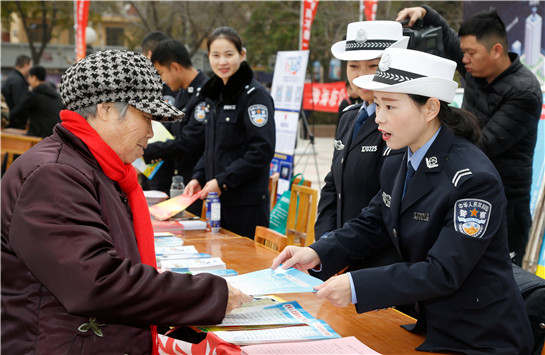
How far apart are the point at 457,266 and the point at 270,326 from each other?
1.74 feet

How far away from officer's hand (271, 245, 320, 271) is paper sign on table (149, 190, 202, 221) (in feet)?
4.86

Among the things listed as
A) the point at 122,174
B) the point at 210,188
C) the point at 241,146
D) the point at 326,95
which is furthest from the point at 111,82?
the point at 326,95

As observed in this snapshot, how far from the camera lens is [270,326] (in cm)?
164

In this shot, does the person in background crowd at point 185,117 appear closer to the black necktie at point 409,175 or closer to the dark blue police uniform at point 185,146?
the dark blue police uniform at point 185,146

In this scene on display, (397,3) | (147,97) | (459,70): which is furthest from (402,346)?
(397,3)

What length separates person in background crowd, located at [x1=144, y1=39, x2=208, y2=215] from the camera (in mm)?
4047

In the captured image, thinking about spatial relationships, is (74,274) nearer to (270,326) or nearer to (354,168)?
(270,326)

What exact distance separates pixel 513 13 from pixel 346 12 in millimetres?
12122

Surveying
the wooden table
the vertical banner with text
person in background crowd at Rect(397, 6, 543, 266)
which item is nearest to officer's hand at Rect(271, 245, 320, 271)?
the wooden table

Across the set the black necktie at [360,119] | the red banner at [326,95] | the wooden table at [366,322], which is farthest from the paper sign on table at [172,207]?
the red banner at [326,95]

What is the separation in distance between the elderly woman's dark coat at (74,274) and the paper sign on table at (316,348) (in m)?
0.14

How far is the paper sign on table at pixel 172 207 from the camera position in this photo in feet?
A: 10.8

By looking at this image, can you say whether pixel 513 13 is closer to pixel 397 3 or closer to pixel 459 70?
pixel 459 70

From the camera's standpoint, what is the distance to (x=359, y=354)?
1.50m
